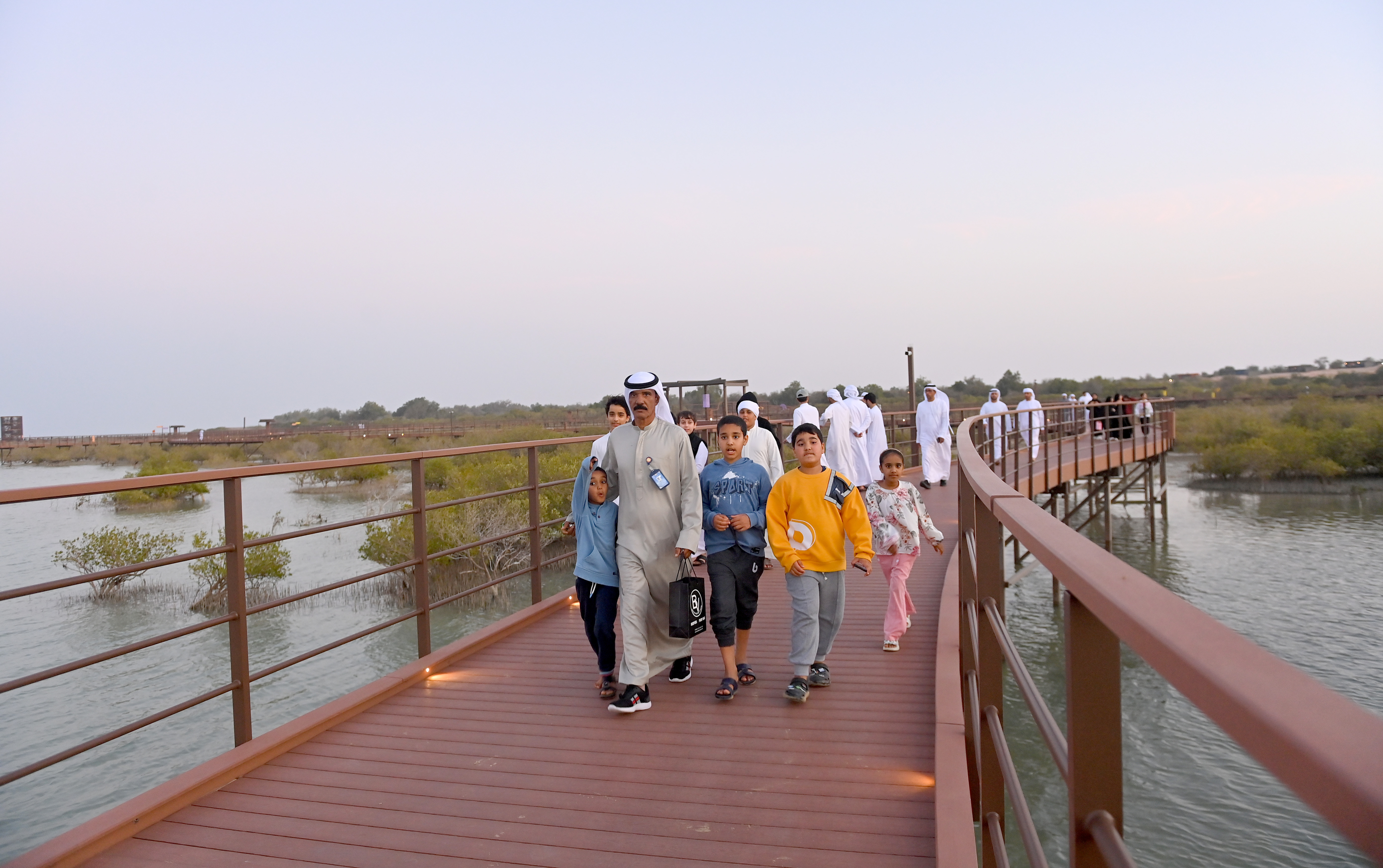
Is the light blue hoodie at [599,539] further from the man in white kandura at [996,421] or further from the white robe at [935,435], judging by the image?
the white robe at [935,435]

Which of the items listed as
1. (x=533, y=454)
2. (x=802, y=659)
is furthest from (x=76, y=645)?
(x=802, y=659)

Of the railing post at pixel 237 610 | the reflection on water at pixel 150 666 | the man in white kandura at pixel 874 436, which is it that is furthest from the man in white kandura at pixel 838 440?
the railing post at pixel 237 610

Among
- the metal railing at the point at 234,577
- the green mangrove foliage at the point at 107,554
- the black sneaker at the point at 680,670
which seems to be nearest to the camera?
the metal railing at the point at 234,577

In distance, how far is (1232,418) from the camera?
37.0 meters

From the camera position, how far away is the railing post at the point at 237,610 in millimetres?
3979

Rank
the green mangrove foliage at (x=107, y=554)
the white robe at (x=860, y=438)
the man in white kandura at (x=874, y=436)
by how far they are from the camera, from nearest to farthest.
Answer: the white robe at (x=860, y=438), the man in white kandura at (x=874, y=436), the green mangrove foliage at (x=107, y=554)

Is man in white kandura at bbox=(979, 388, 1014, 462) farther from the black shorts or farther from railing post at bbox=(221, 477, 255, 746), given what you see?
railing post at bbox=(221, 477, 255, 746)

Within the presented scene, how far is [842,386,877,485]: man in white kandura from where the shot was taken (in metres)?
11.6

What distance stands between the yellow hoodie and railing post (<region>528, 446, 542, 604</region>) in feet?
7.46

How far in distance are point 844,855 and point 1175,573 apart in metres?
18.0

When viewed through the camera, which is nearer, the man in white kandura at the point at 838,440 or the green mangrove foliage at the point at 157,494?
the man in white kandura at the point at 838,440

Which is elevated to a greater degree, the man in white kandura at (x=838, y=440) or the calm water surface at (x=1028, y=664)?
the man in white kandura at (x=838, y=440)

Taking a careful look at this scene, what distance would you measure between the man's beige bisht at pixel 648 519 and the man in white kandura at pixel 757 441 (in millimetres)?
2400

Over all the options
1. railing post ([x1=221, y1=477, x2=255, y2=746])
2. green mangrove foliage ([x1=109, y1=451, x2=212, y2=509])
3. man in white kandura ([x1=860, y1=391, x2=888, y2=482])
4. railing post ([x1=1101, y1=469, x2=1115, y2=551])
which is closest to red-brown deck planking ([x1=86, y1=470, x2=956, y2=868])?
railing post ([x1=221, y1=477, x2=255, y2=746])
